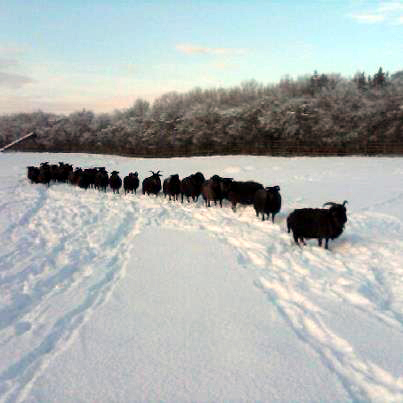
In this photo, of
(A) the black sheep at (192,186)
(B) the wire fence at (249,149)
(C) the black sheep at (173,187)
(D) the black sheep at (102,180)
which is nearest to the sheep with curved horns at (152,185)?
(C) the black sheep at (173,187)

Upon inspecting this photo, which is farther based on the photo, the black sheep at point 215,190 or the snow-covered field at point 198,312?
the black sheep at point 215,190

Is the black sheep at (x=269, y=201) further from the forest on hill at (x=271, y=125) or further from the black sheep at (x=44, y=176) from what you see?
the forest on hill at (x=271, y=125)

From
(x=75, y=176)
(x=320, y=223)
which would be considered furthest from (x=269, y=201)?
(x=75, y=176)

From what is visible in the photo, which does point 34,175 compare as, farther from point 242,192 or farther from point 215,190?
point 242,192

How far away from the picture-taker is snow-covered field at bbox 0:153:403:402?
13.4 feet

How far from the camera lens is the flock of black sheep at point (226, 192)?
942 centimetres

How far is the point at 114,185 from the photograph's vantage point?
21531mm

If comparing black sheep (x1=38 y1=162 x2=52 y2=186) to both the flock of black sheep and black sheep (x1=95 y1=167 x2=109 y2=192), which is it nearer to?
the flock of black sheep

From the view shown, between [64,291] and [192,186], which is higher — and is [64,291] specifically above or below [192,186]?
below

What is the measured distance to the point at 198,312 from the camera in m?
5.82

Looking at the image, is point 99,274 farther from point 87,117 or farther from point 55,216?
point 87,117

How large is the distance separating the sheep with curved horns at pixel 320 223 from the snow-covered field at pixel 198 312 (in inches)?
16.2

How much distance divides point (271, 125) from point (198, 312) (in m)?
42.8

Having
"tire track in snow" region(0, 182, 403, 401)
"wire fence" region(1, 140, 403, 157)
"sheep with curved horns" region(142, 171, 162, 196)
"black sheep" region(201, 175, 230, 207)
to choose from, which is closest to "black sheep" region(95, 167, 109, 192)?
"sheep with curved horns" region(142, 171, 162, 196)
